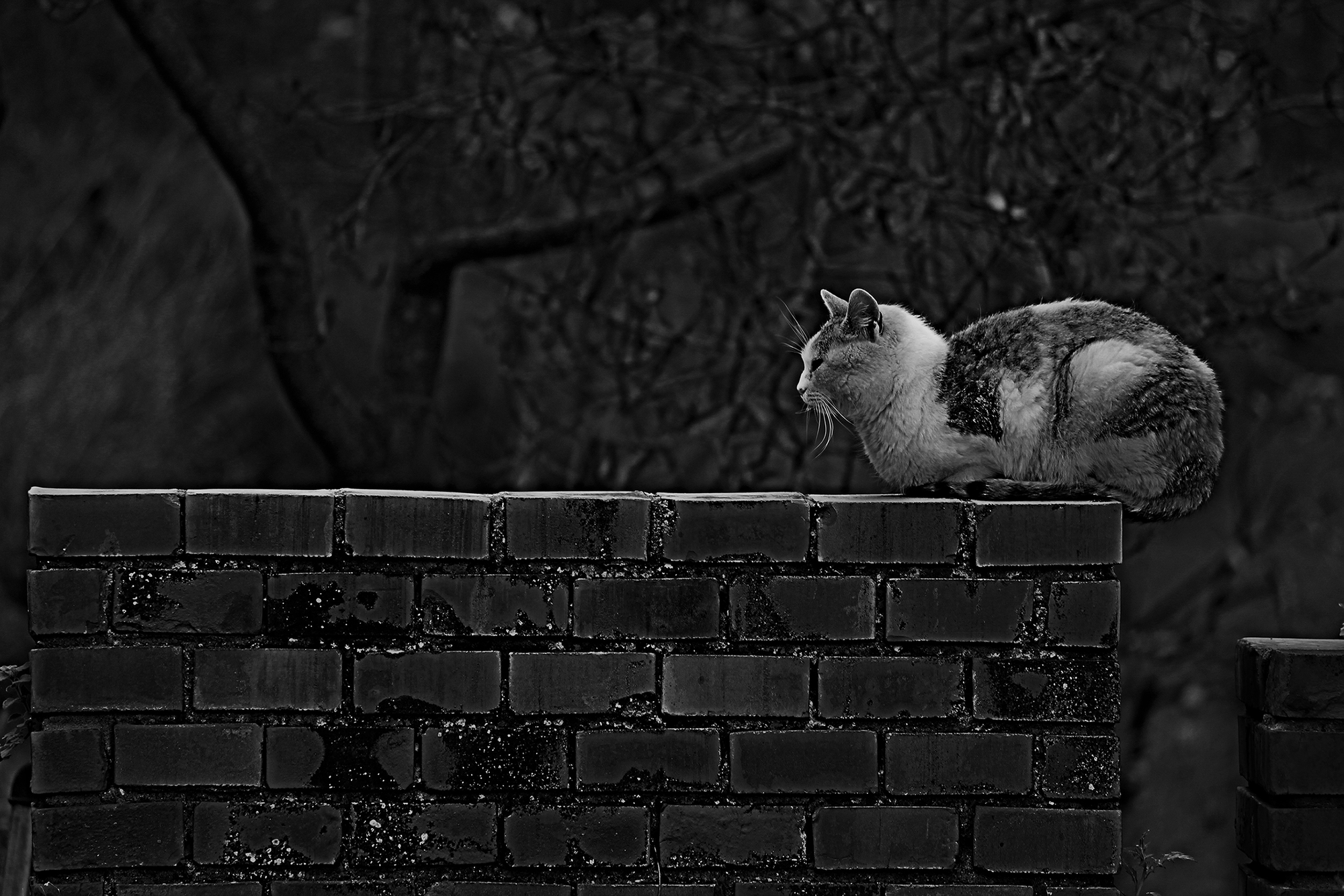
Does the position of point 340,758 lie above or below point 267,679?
below

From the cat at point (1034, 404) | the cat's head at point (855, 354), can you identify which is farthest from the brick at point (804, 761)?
the cat's head at point (855, 354)

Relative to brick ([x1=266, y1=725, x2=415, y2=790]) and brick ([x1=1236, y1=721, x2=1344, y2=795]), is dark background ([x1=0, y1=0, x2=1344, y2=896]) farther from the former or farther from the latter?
brick ([x1=266, y1=725, x2=415, y2=790])

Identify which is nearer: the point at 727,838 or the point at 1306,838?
the point at 727,838

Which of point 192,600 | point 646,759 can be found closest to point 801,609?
point 646,759

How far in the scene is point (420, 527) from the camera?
87.0 inches

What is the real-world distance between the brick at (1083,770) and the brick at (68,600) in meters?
1.53

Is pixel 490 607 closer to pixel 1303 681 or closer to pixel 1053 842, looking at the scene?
pixel 1053 842

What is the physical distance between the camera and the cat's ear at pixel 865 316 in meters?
2.86

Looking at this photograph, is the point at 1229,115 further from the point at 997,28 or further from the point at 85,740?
the point at 85,740

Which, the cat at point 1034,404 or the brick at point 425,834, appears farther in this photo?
the cat at point 1034,404

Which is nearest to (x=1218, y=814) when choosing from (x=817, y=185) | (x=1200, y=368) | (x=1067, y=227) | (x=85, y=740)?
(x=1067, y=227)

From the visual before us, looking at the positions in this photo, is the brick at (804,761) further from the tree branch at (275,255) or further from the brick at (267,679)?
the tree branch at (275,255)

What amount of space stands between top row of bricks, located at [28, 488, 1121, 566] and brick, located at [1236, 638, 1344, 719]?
375 millimetres

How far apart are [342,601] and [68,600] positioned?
433 millimetres
